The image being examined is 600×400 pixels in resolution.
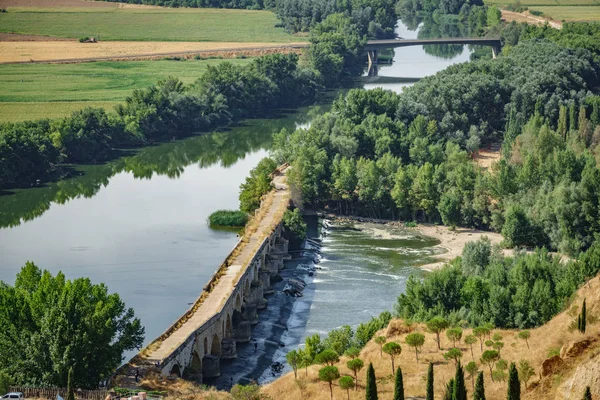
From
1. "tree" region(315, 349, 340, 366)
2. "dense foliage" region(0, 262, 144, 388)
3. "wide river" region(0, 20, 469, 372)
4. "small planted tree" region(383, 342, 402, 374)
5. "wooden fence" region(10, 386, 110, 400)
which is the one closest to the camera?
"wooden fence" region(10, 386, 110, 400)

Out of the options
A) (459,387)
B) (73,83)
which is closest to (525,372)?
(459,387)

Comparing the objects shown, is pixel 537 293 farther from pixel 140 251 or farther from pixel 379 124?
pixel 379 124

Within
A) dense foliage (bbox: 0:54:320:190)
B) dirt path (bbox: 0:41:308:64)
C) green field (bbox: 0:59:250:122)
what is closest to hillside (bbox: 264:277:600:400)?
dense foliage (bbox: 0:54:320:190)

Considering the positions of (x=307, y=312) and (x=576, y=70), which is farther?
(x=576, y=70)

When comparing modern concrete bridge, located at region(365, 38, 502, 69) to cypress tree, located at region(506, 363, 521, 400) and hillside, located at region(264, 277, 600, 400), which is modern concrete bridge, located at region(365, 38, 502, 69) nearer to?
hillside, located at region(264, 277, 600, 400)

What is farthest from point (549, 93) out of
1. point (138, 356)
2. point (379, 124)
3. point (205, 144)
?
point (138, 356)

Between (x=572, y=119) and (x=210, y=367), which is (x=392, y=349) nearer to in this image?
(x=210, y=367)
